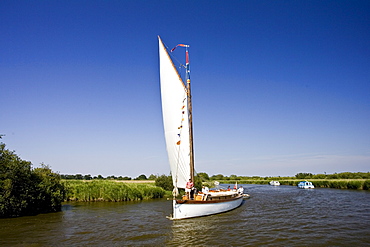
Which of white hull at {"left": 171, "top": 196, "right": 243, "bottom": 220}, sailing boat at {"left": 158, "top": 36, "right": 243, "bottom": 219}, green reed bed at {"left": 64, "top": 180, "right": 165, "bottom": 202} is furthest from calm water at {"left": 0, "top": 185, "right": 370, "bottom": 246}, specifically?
green reed bed at {"left": 64, "top": 180, "right": 165, "bottom": 202}

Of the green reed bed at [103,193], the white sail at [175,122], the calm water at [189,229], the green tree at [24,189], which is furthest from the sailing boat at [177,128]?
the green reed bed at [103,193]

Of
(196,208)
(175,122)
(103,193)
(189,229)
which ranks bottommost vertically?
(189,229)

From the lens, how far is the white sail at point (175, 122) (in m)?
23.2

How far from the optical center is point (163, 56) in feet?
78.4

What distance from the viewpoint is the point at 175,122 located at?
23.3 metres

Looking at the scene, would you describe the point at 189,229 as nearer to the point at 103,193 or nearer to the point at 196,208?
the point at 196,208

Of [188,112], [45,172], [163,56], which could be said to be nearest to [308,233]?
[188,112]

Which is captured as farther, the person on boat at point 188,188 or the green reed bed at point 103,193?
the green reed bed at point 103,193

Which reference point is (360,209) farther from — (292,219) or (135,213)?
(135,213)

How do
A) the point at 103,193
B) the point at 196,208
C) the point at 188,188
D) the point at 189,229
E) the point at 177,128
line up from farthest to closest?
the point at 103,193, the point at 177,128, the point at 188,188, the point at 196,208, the point at 189,229

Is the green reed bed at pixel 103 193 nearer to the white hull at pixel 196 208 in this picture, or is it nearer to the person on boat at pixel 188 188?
the white hull at pixel 196 208

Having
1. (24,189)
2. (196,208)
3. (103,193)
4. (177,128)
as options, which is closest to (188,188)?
(196,208)

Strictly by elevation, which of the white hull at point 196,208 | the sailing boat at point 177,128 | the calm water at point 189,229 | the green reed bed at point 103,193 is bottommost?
the calm water at point 189,229

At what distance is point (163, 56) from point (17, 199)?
55.7 ft
